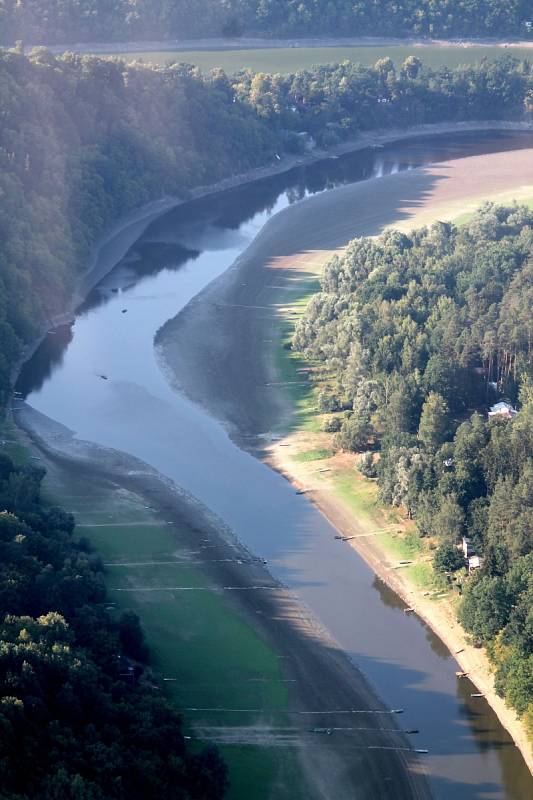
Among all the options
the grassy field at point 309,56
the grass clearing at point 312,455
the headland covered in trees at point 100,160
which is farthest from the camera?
the grassy field at point 309,56

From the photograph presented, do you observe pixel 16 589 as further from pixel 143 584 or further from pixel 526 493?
pixel 526 493

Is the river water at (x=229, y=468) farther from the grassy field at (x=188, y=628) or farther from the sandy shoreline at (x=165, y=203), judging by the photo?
the grassy field at (x=188, y=628)

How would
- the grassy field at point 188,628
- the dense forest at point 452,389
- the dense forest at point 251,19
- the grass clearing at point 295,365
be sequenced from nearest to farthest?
1. the grassy field at point 188,628
2. the dense forest at point 452,389
3. the grass clearing at point 295,365
4. the dense forest at point 251,19

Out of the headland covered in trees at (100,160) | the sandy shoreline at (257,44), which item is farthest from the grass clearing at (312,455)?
the sandy shoreline at (257,44)

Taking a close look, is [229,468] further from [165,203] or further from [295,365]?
[165,203]

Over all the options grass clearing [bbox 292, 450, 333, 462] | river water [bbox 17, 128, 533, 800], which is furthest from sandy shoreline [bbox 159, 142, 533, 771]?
river water [bbox 17, 128, 533, 800]

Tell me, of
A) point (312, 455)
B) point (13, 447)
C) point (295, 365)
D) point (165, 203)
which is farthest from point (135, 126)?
point (312, 455)
